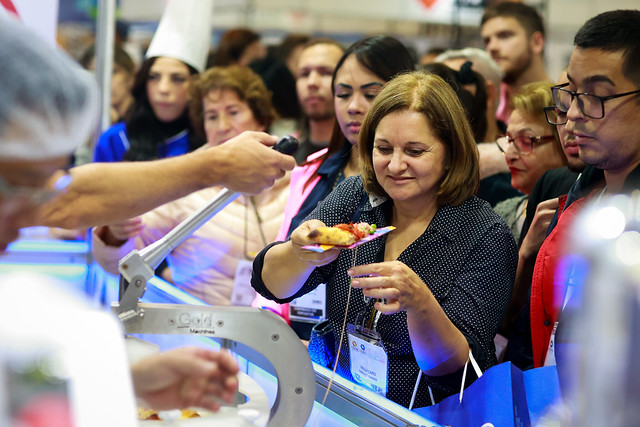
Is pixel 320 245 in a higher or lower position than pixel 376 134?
lower

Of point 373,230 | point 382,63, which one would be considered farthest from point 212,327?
point 382,63

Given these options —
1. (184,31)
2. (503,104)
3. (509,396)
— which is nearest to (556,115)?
(509,396)

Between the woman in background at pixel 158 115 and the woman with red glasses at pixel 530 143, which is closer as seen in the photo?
the woman with red glasses at pixel 530 143

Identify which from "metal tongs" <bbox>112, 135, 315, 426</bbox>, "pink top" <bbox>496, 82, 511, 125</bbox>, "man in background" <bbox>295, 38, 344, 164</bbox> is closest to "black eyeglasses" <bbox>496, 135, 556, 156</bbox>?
"man in background" <bbox>295, 38, 344, 164</bbox>

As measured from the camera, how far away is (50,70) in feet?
3.32

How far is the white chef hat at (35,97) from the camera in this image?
0.94 metres

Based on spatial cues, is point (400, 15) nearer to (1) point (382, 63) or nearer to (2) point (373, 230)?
(1) point (382, 63)

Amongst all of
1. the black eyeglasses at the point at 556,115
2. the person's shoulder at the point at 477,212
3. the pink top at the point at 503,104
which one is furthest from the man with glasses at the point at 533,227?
the pink top at the point at 503,104

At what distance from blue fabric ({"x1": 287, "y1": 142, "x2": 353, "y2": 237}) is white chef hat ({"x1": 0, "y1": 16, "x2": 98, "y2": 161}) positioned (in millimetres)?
1480

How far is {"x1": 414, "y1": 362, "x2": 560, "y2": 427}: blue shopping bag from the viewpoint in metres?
1.44

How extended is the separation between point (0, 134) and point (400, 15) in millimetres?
7915

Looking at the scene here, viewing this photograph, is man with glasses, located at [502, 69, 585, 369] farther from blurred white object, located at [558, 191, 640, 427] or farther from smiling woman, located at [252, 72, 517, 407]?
blurred white object, located at [558, 191, 640, 427]

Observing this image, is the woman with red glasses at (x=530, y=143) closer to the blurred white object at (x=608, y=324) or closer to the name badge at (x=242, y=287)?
the name badge at (x=242, y=287)

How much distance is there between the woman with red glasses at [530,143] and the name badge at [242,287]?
3.35ft
